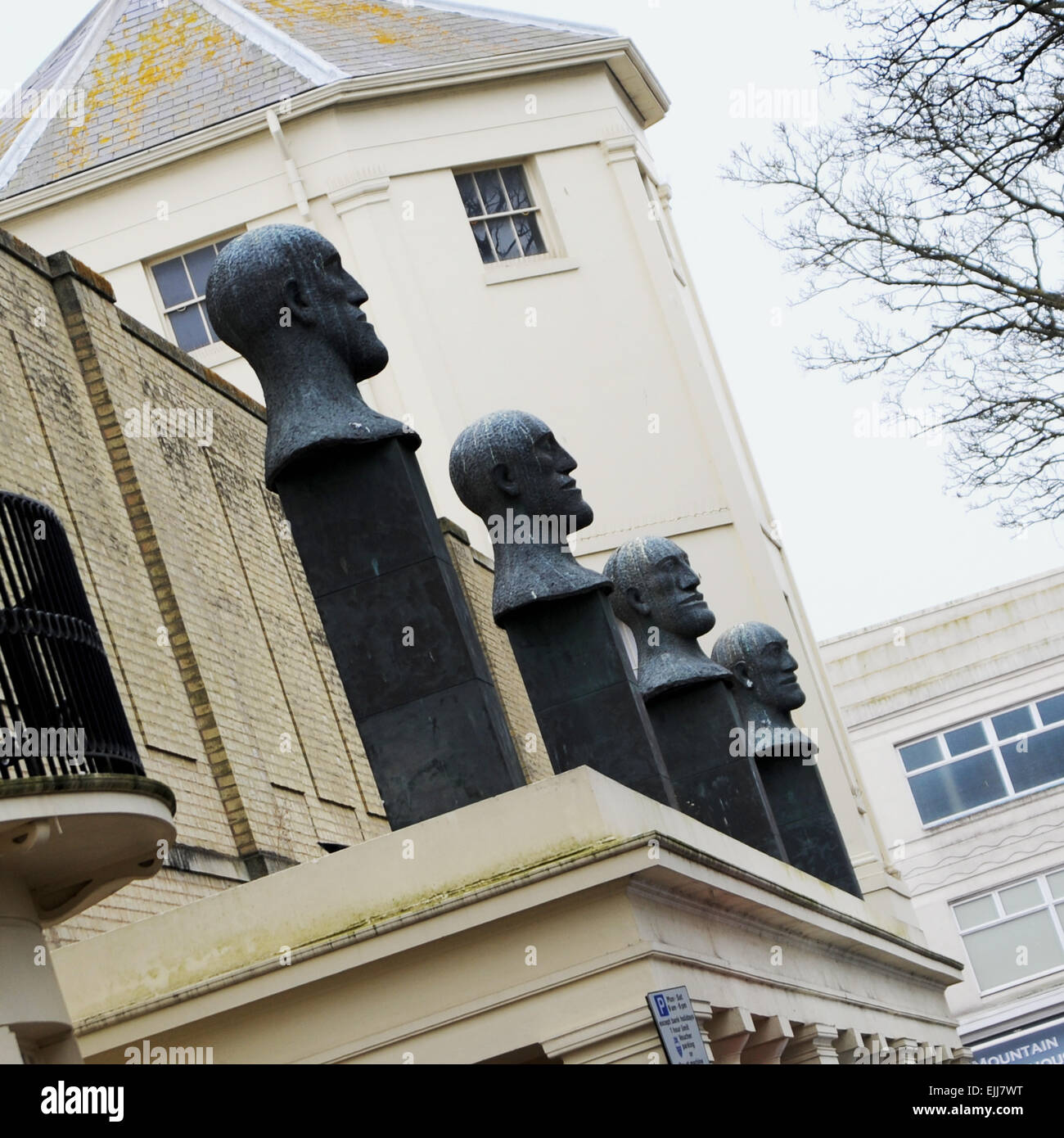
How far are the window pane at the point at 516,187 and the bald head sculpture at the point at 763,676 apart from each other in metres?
10.6

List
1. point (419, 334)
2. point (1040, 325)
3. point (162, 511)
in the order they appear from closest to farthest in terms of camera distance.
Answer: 1. point (162, 511)
2. point (1040, 325)
3. point (419, 334)

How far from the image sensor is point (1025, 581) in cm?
4434

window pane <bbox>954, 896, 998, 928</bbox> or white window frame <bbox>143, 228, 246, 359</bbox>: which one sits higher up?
white window frame <bbox>143, 228, 246, 359</bbox>

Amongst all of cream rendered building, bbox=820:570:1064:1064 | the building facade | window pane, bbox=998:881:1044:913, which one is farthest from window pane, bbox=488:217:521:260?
window pane, bbox=998:881:1044:913

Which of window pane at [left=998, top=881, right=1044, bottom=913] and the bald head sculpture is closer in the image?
the bald head sculpture

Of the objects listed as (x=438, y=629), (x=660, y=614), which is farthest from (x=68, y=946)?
(x=660, y=614)

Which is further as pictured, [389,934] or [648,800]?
[648,800]

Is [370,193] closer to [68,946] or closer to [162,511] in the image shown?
[162,511]

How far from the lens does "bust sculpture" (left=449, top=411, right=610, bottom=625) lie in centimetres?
1267

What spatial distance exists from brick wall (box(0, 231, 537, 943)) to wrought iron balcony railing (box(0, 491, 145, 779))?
2752 millimetres

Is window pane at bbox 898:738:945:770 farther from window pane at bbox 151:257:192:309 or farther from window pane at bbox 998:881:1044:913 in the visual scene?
window pane at bbox 151:257:192:309

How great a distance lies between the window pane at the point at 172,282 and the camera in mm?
27469

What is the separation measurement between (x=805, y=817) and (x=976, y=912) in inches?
942
